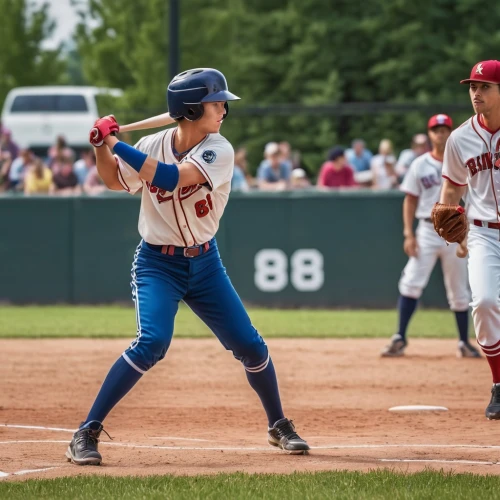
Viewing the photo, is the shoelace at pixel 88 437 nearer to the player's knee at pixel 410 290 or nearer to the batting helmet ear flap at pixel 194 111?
the batting helmet ear flap at pixel 194 111

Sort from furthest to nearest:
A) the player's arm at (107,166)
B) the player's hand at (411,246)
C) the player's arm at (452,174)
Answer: the player's hand at (411,246), the player's arm at (452,174), the player's arm at (107,166)

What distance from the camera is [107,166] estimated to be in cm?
585

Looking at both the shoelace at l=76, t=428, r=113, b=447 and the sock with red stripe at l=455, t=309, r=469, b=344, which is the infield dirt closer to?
the shoelace at l=76, t=428, r=113, b=447

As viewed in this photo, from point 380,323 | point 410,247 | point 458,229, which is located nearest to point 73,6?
point 380,323

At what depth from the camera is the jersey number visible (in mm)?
5980

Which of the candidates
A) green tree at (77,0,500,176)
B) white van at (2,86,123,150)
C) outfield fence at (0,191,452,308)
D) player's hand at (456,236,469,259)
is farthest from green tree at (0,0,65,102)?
player's hand at (456,236,469,259)

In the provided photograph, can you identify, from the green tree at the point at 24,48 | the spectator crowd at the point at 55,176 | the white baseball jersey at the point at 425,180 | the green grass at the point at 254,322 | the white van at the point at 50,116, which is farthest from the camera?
the green tree at the point at 24,48

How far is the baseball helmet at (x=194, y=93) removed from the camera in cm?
→ 586

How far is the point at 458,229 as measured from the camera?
7102mm

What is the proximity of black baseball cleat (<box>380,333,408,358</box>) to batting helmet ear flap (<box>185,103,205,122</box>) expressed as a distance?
557 cm

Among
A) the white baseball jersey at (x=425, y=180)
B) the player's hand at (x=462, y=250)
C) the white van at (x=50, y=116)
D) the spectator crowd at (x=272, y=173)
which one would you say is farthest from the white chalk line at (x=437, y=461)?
the white van at (x=50, y=116)

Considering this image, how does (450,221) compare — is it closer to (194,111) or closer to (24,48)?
(194,111)

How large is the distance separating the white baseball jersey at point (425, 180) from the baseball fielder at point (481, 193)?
3526mm

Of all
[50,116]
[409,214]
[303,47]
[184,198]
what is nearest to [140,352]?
[184,198]
